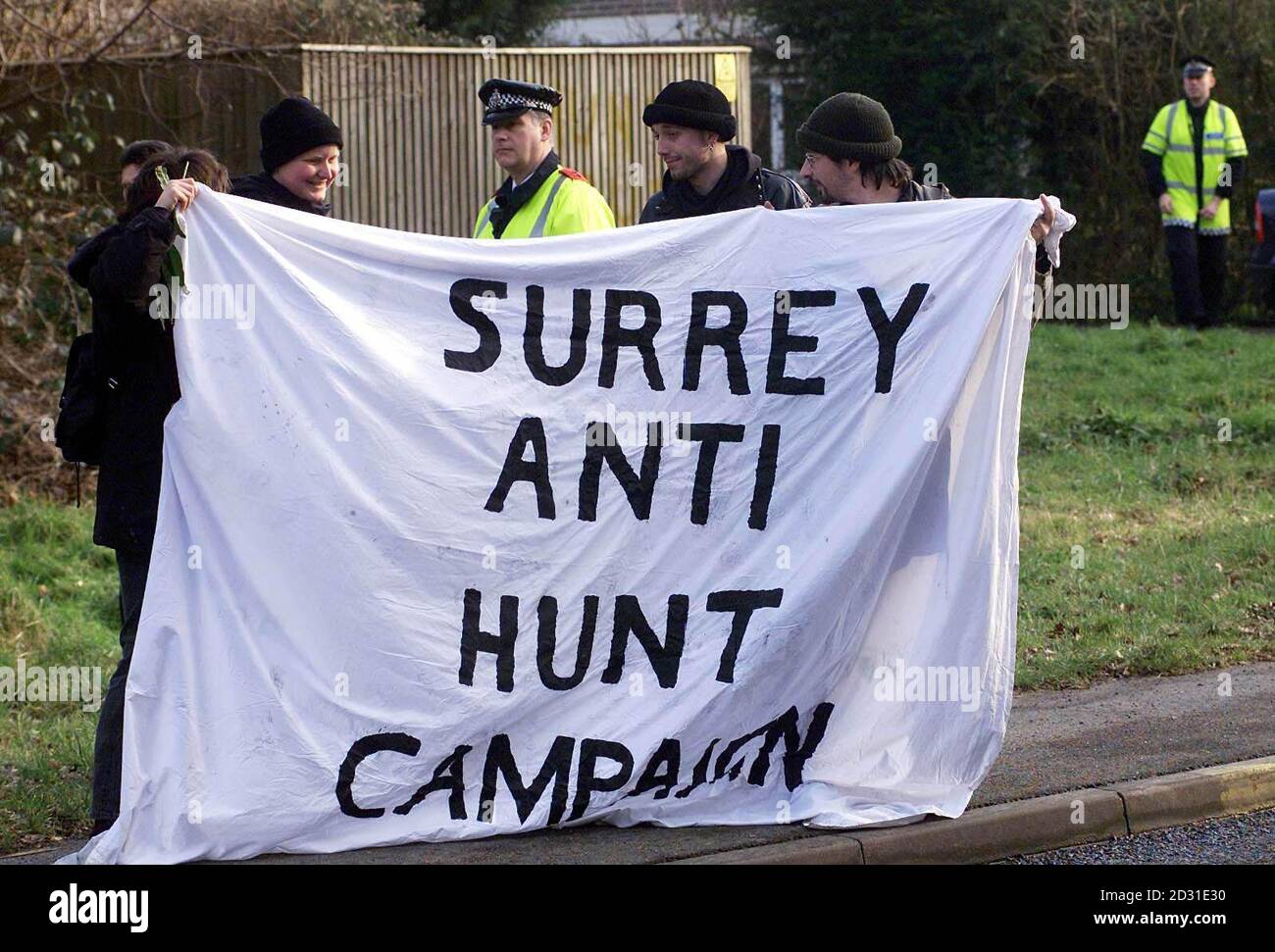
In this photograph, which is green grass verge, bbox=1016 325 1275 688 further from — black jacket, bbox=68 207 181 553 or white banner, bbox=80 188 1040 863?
black jacket, bbox=68 207 181 553

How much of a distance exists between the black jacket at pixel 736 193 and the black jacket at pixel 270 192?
1161mm

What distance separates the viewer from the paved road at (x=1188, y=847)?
527cm

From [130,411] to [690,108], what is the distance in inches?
84.7

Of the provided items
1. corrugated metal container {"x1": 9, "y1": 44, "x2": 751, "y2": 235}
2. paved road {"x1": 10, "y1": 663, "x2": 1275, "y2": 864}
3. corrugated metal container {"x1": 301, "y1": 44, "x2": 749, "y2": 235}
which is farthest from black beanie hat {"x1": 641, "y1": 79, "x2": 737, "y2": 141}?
corrugated metal container {"x1": 301, "y1": 44, "x2": 749, "y2": 235}

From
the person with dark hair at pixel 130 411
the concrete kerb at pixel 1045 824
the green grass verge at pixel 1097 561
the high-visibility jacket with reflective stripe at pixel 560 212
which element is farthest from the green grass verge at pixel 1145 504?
the person with dark hair at pixel 130 411

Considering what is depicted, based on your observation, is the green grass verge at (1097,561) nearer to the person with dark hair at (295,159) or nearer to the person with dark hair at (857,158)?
the person with dark hair at (295,159)

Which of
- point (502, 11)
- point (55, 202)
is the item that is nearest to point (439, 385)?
point (55, 202)

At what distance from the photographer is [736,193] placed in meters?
6.19

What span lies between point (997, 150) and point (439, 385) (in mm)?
12603

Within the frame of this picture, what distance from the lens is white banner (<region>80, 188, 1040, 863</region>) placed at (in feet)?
16.6

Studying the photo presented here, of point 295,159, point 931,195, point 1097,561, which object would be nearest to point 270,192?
point 295,159

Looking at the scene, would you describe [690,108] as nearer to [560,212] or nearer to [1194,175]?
[560,212]
